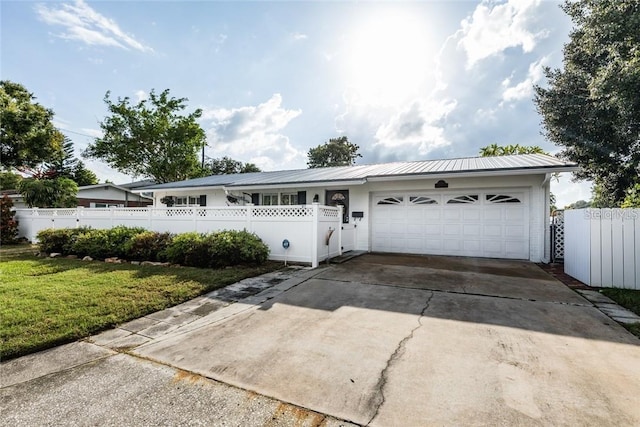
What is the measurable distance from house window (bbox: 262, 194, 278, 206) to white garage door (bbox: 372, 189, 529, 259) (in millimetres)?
4275

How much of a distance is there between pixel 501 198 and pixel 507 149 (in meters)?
13.5

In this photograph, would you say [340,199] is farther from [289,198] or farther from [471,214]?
[471,214]

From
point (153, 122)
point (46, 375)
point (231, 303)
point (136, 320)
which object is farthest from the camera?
point (153, 122)

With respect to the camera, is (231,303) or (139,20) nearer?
Result: (231,303)

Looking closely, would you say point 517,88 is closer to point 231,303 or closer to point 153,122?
point 231,303

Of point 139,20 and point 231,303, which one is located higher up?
point 139,20

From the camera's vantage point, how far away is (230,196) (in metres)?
12.5

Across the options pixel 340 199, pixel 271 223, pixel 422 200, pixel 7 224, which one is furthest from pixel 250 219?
pixel 7 224

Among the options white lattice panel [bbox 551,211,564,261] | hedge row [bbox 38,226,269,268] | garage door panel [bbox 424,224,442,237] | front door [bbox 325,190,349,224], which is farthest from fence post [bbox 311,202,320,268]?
white lattice panel [bbox 551,211,564,261]

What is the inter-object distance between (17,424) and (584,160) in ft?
67.3

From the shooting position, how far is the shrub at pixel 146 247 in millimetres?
8055

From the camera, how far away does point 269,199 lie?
12.4 meters

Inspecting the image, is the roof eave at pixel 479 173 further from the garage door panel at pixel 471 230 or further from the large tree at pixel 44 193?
the large tree at pixel 44 193

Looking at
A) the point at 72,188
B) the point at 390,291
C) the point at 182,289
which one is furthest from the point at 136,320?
the point at 72,188
